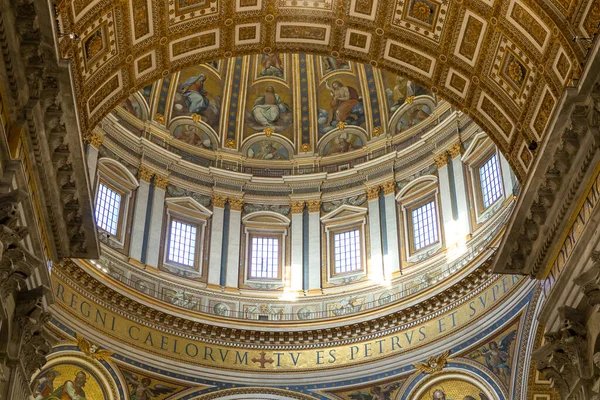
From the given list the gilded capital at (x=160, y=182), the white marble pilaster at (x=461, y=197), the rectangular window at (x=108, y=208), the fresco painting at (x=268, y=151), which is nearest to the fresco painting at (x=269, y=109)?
the fresco painting at (x=268, y=151)

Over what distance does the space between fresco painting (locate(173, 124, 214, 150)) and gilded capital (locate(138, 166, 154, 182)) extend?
8.39 feet

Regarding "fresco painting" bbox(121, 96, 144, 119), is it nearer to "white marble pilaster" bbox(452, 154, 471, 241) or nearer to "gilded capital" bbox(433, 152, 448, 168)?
"gilded capital" bbox(433, 152, 448, 168)

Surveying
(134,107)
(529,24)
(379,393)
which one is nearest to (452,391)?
(379,393)

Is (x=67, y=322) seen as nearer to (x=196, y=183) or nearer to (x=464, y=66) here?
(x=196, y=183)

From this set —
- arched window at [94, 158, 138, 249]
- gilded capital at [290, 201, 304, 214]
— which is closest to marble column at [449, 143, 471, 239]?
gilded capital at [290, 201, 304, 214]

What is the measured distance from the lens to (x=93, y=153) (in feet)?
107

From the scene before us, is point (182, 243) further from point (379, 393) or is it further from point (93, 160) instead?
point (379, 393)

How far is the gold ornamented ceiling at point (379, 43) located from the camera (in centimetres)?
1959

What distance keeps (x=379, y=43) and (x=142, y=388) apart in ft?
47.0

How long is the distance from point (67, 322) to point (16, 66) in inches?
589

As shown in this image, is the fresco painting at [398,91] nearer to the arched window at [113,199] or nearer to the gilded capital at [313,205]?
the gilded capital at [313,205]

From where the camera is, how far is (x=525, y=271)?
20.4 metres

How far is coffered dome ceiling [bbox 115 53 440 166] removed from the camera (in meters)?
37.0

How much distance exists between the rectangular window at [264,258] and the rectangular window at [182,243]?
2.33 m
